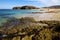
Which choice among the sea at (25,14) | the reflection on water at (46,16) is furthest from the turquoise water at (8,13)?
the reflection on water at (46,16)

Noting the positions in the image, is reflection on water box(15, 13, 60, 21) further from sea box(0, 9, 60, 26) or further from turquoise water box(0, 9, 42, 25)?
turquoise water box(0, 9, 42, 25)

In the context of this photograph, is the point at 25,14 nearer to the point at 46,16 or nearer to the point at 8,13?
the point at 8,13

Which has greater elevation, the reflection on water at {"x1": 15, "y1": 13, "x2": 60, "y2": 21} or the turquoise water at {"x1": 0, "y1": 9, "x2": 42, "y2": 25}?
the turquoise water at {"x1": 0, "y1": 9, "x2": 42, "y2": 25}

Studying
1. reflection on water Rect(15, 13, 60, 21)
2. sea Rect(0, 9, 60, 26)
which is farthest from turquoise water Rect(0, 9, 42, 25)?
reflection on water Rect(15, 13, 60, 21)

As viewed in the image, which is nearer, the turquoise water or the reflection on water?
the turquoise water

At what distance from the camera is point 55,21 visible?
7.34 ft

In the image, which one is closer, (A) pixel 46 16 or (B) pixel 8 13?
(B) pixel 8 13

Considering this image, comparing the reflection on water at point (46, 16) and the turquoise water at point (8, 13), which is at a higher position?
the turquoise water at point (8, 13)

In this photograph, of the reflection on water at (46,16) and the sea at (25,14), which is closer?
the sea at (25,14)

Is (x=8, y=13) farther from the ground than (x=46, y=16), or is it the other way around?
(x=8, y=13)

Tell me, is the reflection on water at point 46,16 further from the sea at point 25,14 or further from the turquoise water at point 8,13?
the turquoise water at point 8,13

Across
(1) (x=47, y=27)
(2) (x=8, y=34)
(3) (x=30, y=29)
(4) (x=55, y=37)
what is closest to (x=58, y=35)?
(4) (x=55, y=37)

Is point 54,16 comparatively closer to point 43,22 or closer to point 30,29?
point 43,22

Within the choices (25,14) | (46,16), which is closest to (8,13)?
(25,14)
